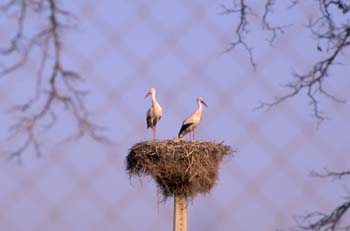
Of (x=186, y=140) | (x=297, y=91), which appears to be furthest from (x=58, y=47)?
(x=186, y=140)

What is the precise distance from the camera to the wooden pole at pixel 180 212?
1129 centimetres

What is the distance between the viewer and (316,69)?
1.76 metres

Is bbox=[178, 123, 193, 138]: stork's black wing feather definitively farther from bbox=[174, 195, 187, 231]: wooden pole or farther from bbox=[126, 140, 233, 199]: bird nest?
bbox=[174, 195, 187, 231]: wooden pole

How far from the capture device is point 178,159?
9539mm

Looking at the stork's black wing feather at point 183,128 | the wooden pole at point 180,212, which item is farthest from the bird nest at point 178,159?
the wooden pole at point 180,212

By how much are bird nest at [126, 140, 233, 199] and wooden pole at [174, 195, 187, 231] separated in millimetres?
1453

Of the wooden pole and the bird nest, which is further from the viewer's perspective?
the wooden pole

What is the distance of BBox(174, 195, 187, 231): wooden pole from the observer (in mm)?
11289

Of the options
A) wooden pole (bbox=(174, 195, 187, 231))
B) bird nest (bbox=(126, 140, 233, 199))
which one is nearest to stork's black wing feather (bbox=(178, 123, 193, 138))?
bird nest (bbox=(126, 140, 233, 199))

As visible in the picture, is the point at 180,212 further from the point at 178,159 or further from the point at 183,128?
the point at 178,159

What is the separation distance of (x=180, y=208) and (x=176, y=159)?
2.25 metres

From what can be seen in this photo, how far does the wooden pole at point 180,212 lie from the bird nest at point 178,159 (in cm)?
145

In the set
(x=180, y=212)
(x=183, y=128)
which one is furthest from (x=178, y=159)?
(x=180, y=212)

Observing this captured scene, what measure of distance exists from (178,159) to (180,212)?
94.1 inches
